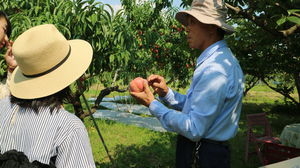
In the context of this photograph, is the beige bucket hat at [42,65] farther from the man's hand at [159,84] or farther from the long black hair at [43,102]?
the man's hand at [159,84]

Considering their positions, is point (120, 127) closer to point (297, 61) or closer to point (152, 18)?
point (152, 18)

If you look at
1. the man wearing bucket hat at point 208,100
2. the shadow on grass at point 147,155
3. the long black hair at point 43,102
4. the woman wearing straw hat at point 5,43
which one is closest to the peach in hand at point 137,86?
the man wearing bucket hat at point 208,100

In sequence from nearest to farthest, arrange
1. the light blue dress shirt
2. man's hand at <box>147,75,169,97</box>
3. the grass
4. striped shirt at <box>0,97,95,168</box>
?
1. striped shirt at <box>0,97,95,168</box>
2. the light blue dress shirt
3. man's hand at <box>147,75,169,97</box>
4. the grass

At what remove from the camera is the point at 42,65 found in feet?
4.13

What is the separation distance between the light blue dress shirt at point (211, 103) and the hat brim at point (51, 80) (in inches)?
19.1

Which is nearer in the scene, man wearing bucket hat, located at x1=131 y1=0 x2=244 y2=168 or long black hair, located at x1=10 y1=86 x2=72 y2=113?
long black hair, located at x1=10 y1=86 x2=72 y2=113

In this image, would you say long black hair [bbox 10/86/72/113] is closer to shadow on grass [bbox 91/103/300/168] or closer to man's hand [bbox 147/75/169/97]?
man's hand [bbox 147/75/169/97]

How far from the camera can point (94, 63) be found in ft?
9.28

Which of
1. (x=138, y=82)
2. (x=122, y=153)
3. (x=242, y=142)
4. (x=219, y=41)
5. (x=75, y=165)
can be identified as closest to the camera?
(x=75, y=165)

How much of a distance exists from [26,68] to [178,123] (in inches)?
30.1

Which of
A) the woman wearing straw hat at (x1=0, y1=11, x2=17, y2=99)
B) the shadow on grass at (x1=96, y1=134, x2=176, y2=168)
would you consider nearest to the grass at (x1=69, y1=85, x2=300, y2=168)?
the shadow on grass at (x1=96, y1=134, x2=176, y2=168)

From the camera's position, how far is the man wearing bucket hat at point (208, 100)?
58.1 inches

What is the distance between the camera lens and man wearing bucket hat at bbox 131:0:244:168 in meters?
1.48

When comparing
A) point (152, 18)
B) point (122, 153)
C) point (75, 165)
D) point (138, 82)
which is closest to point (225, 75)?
point (138, 82)
